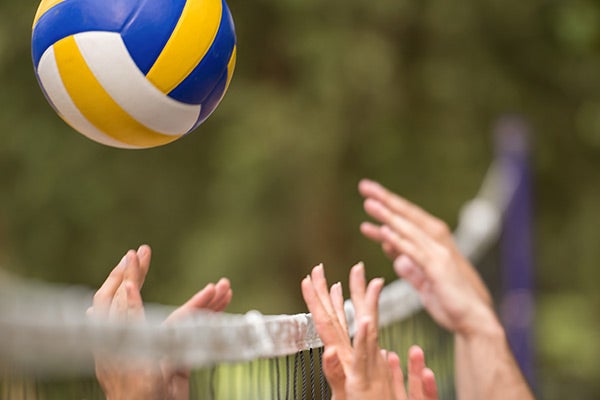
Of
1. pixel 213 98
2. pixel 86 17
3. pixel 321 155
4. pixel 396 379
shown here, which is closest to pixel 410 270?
pixel 213 98

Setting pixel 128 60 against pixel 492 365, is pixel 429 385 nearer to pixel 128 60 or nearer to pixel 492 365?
pixel 492 365

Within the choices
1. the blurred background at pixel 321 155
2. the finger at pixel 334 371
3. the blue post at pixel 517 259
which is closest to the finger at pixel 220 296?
the finger at pixel 334 371

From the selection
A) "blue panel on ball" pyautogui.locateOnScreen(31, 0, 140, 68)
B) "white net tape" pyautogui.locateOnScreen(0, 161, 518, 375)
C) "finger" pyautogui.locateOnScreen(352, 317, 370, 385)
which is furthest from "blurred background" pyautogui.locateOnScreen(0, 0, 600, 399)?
"finger" pyautogui.locateOnScreen(352, 317, 370, 385)

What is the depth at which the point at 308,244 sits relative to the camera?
27.2 ft

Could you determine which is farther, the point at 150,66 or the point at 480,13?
the point at 480,13

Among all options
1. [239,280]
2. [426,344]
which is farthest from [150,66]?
[239,280]

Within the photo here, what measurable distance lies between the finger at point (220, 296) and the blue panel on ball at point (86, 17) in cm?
81

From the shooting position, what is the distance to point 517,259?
6566mm

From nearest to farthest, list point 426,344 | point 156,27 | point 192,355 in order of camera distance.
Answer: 1. point 192,355
2. point 156,27
3. point 426,344

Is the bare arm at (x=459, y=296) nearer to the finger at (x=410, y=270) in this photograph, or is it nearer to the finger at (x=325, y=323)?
the finger at (x=410, y=270)

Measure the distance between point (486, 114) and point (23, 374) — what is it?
7685 mm

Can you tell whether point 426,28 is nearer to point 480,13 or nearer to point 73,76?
point 480,13

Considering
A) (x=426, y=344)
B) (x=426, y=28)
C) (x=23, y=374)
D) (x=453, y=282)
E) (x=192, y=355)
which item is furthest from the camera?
(x=426, y=28)

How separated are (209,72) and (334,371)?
1.11 metres
